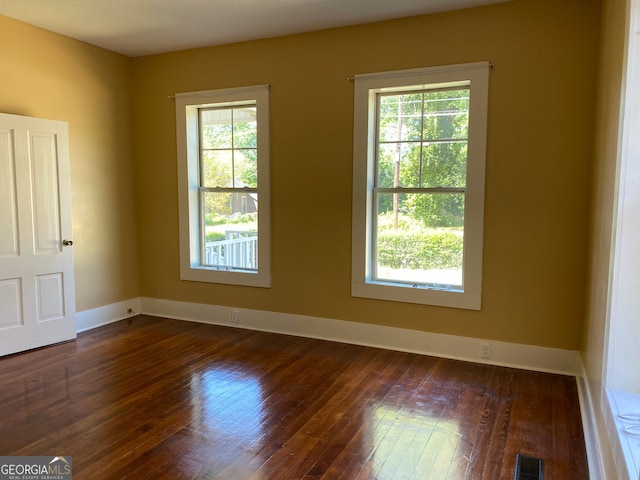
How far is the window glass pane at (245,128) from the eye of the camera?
445 centimetres

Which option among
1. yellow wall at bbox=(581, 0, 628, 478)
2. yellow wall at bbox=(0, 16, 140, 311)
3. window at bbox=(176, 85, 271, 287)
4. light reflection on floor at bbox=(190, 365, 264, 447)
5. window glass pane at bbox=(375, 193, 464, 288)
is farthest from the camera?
window at bbox=(176, 85, 271, 287)

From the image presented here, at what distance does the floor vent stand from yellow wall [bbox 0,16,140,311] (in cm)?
404

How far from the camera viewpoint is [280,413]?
2762 mm

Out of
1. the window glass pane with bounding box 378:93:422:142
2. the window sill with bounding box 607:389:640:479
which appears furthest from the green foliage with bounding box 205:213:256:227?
the window sill with bounding box 607:389:640:479

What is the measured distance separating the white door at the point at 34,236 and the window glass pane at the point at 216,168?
4.20 feet

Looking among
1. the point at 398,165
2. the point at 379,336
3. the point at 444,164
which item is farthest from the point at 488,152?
the point at 379,336

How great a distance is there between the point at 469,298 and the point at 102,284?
3606mm

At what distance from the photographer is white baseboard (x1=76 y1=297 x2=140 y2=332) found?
4.46m

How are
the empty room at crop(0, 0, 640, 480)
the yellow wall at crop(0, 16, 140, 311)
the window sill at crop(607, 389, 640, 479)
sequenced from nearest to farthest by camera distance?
the window sill at crop(607, 389, 640, 479) < the empty room at crop(0, 0, 640, 480) < the yellow wall at crop(0, 16, 140, 311)

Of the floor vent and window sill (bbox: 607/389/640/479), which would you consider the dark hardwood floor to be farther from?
window sill (bbox: 607/389/640/479)

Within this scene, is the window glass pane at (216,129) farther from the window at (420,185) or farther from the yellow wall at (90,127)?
the window at (420,185)

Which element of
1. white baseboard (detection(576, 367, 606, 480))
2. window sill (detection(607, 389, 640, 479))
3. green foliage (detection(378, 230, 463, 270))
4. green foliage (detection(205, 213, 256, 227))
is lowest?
white baseboard (detection(576, 367, 606, 480))

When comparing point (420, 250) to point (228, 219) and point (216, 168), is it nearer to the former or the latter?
point (228, 219)

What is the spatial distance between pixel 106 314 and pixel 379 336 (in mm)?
2846
